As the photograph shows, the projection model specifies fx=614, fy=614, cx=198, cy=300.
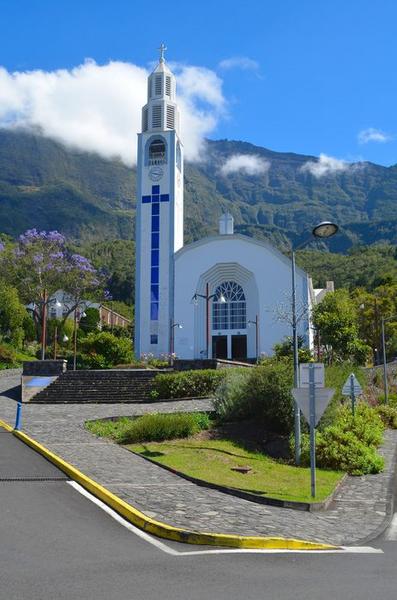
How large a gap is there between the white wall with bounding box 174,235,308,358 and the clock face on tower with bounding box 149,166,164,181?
652cm

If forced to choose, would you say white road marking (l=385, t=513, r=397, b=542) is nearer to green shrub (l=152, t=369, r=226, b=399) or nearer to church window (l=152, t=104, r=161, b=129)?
green shrub (l=152, t=369, r=226, b=399)

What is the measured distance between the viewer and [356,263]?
314 feet

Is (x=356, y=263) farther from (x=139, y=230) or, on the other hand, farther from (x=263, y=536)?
(x=263, y=536)

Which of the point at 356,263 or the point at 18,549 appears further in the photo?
the point at 356,263

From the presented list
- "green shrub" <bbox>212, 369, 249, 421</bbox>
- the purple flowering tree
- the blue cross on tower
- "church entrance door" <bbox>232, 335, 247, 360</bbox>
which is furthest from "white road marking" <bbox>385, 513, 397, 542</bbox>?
the purple flowering tree

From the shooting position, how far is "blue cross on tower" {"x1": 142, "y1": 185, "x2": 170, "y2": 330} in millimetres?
48062

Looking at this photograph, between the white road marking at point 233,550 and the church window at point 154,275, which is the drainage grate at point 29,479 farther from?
the church window at point 154,275

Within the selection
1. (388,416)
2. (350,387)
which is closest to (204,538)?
(350,387)

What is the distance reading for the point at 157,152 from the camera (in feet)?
167

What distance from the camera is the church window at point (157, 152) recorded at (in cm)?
5050

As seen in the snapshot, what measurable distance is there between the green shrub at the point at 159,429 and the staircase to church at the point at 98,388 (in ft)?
28.2

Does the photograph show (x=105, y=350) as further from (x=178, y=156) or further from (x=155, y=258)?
(x=178, y=156)

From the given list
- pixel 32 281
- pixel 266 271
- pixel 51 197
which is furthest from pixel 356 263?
pixel 51 197

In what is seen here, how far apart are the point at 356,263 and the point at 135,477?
88.9m
